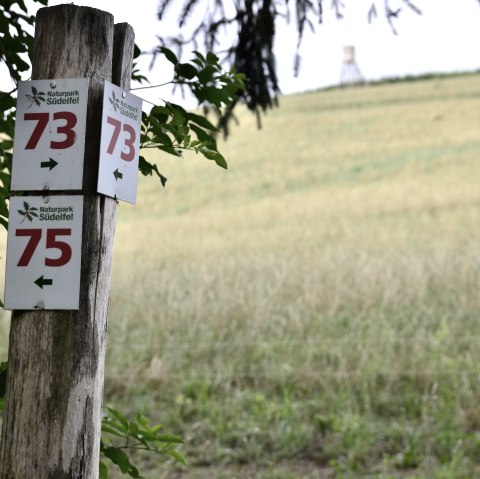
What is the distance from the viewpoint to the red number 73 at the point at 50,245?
80.5 inches

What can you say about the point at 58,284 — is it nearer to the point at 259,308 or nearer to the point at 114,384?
the point at 114,384

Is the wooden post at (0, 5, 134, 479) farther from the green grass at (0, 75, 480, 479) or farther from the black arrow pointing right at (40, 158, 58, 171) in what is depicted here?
the green grass at (0, 75, 480, 479)

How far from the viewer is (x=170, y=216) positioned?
1872 centimetres

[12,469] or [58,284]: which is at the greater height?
[58,284]

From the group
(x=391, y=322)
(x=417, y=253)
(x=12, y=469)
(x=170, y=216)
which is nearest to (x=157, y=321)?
(x=391, y=322)

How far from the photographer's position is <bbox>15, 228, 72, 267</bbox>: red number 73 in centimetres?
204

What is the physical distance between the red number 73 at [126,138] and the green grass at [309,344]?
4.04m

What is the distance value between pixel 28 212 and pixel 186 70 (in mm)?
611

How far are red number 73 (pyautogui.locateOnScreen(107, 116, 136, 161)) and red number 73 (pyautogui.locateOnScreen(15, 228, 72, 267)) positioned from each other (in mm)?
225

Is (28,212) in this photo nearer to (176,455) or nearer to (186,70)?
(186,70)

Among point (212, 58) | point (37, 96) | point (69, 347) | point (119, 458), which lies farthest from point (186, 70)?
point (119, 458)

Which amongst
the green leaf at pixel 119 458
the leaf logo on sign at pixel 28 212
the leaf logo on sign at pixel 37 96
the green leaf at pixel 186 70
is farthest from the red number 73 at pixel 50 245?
the green leaf at pixel 119 458

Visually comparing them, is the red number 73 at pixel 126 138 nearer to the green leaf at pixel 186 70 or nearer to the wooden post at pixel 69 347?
the wooden post at pixel 69 347

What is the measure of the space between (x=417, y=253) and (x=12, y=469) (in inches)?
337
